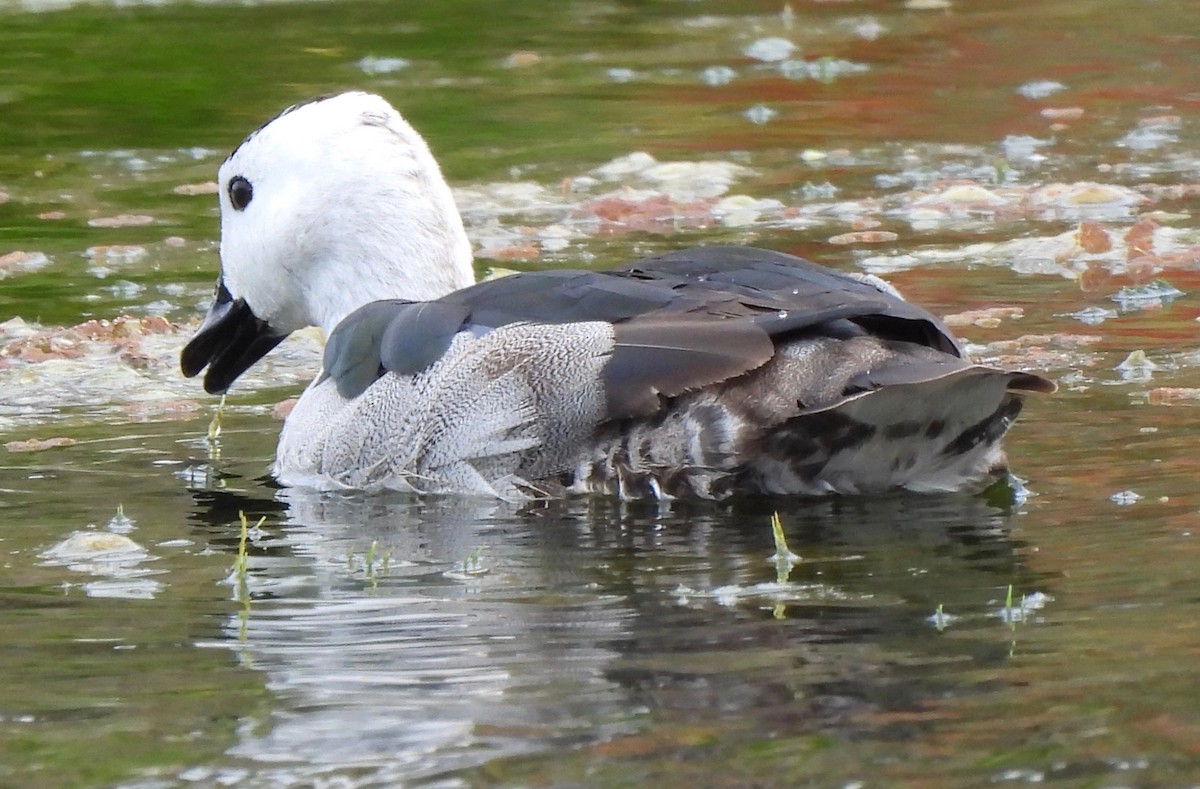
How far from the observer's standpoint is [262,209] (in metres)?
7.03

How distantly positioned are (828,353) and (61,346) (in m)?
3.55

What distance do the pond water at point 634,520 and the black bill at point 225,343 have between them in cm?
21

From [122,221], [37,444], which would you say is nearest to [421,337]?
[37,444]

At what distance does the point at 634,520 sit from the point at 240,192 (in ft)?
7.31

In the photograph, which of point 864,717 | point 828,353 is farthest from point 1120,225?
point 864,717

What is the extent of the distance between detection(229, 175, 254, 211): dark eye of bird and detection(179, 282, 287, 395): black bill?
0.96ft

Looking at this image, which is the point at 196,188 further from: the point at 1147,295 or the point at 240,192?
the point at 1147,295

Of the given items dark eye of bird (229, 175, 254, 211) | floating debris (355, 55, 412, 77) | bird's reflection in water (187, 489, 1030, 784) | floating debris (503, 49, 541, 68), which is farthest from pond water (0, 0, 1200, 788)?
dark eye of bird (229, 175, 254, 211)

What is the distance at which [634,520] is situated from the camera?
17.9ft

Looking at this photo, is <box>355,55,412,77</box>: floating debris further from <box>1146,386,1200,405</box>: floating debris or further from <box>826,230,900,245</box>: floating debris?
<box>1146,386,1200,405</box>: floating debris

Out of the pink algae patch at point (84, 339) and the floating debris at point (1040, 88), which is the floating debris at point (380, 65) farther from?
the pink algae patch at point (84, 339)

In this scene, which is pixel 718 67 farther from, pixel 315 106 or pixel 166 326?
pixel 315 106

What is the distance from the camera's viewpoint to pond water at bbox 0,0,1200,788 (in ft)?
12.1

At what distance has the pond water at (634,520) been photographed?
3678mm
